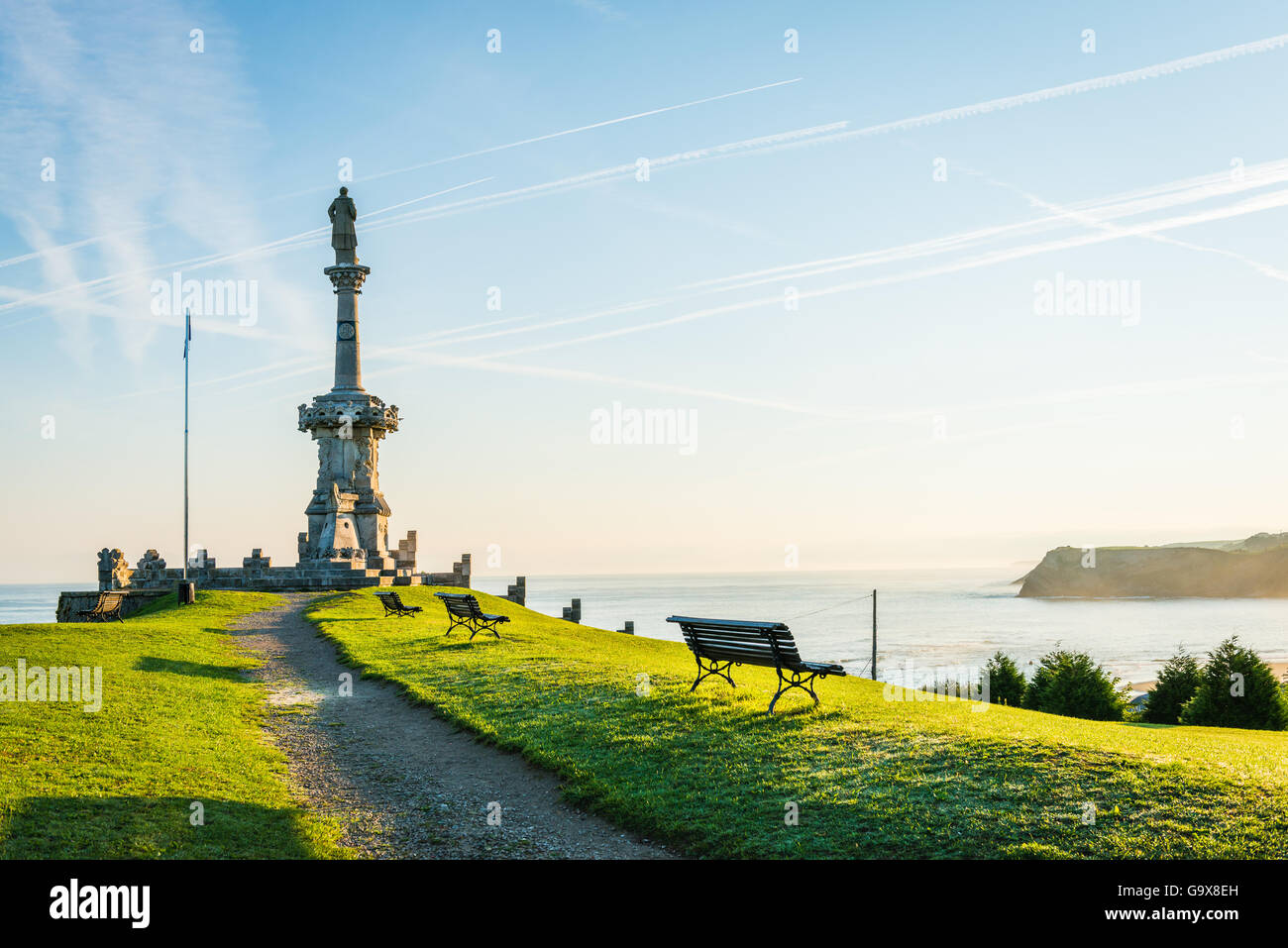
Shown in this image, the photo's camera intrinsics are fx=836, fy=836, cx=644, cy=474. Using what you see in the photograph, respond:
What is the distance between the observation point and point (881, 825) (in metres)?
6.89

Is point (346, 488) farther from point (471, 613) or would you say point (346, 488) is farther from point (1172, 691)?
point (1172, 691)

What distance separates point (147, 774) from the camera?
8602 millimetres

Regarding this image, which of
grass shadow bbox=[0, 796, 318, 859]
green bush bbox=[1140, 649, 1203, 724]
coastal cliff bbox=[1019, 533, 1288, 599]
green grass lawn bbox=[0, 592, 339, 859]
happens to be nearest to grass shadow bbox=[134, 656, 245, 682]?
green grass lawn bbox=[0, 592, 339, 859]

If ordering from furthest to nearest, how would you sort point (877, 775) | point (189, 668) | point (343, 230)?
point (343, 230)
point (189, 668)
point (877, 775)

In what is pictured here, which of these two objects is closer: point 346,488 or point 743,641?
point 743,641

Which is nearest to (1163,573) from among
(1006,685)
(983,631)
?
(983,631)

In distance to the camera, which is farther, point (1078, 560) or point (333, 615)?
point (1078, 560)

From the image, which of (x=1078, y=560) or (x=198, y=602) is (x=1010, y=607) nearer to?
(x=1078, y=560)

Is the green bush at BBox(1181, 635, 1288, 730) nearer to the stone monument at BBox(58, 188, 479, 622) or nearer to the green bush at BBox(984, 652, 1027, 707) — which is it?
the green bush at BBox(984, 652, 1027, 707)

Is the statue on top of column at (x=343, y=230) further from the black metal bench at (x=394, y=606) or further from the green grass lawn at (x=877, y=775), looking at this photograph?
Answer: the green grass lawn at (x=877, y=775)

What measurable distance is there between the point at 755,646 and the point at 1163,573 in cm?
19733

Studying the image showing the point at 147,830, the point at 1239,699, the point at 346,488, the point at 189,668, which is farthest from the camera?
the point at 346,488
